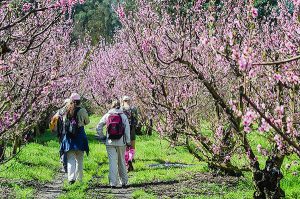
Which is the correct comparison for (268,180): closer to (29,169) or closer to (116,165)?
(116,165)

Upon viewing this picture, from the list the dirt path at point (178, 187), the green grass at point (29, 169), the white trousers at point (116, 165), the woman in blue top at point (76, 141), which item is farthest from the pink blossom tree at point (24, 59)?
the dirt path at point (178, 187)

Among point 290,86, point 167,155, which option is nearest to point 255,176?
point 290,86

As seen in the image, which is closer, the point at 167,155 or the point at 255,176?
the point at 255,176

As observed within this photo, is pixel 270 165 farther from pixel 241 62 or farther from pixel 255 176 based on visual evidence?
pixel 241 62

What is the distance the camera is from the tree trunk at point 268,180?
29.8ft

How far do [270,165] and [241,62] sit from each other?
5.74 meters

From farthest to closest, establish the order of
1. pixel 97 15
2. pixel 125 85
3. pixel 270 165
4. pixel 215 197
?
pixel 97 15
pixel 125 85
pixel 215 197
pixel 270 165

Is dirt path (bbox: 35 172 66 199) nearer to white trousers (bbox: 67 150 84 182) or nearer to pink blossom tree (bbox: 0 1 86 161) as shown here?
white trousers (bbox: 67 150 84 182)

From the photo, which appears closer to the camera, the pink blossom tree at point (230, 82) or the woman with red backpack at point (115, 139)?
the pink blossom tree at point (230, 82)

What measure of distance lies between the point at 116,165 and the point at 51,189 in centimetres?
149

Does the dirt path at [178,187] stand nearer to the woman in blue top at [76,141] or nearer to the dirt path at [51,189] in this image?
the woman in blue top at [76,141]

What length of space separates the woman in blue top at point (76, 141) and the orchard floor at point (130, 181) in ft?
1.17

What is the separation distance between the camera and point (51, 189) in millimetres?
11938

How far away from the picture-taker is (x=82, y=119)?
11820 millimetres
